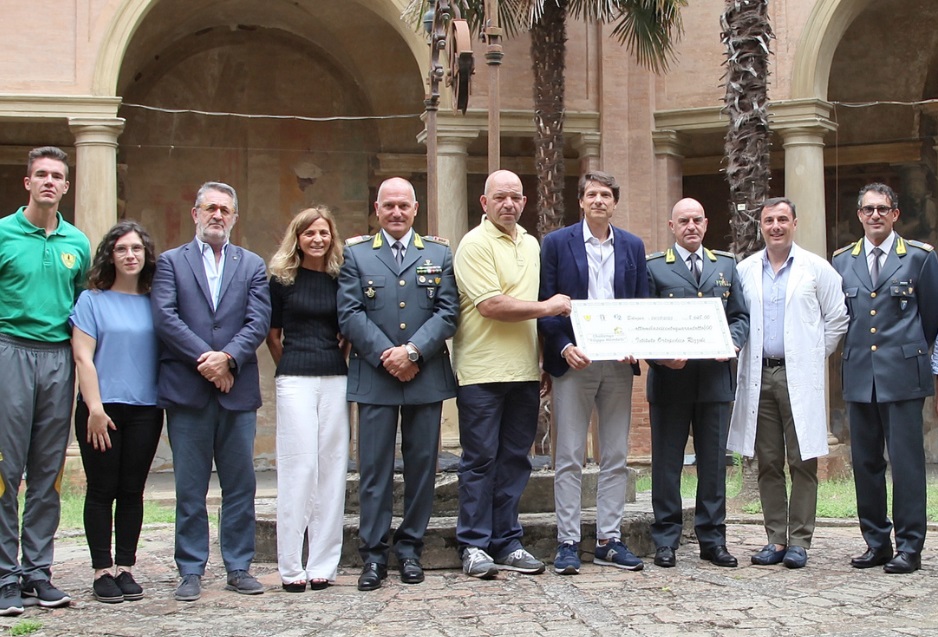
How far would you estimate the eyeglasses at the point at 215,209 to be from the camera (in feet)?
20.6

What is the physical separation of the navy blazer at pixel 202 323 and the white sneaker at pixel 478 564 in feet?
4.48

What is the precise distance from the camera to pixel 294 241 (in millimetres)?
6438

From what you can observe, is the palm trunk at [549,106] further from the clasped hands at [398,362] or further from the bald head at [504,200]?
the clasped hands at [398,362]

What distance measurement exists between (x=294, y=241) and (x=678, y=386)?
7.44 ft

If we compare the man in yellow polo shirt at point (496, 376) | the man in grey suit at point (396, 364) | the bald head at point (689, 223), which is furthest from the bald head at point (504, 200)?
the bald head at point (689, 223)

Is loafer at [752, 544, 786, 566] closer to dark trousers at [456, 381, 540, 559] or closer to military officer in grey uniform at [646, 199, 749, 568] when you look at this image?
military officer in grey uniform at [646, 199, 749, 568]

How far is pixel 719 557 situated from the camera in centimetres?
679

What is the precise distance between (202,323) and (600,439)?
2.24m

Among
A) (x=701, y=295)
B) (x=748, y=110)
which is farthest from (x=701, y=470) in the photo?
(x=748, y=110)

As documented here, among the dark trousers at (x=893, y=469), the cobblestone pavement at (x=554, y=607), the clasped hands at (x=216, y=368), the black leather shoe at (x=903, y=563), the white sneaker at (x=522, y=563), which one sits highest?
the clasped hands at (x=216, y=368)

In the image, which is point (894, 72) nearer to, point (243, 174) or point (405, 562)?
point (243, 174)

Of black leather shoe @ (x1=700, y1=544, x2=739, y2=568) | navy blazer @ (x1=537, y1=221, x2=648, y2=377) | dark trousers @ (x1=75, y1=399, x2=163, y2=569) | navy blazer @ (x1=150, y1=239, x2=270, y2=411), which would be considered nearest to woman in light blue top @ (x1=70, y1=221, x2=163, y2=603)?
dark trousers @ (x1=75, y1=399, x2=163, y2=569)

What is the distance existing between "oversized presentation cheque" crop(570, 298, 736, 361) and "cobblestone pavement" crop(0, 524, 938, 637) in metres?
1.19

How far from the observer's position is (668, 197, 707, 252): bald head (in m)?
6.85
